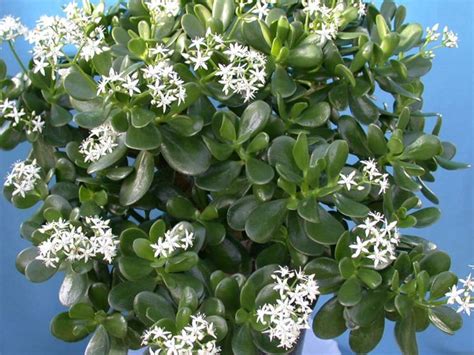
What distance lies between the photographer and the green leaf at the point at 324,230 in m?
0.84

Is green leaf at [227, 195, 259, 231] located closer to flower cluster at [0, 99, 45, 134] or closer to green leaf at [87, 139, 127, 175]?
green leaf at [87, 139, 127, 175]

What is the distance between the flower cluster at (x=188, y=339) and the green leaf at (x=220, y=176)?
17 centimetres

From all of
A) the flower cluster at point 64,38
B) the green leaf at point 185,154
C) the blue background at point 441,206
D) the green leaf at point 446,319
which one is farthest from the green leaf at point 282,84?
the blue background at point 441,206

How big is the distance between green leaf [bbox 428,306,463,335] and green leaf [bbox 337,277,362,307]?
0.10m

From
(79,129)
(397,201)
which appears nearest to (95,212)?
(79,129)

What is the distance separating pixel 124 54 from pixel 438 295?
1.68 ft

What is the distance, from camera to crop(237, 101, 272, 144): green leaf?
0.86m

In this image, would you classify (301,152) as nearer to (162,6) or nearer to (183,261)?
(183,261)

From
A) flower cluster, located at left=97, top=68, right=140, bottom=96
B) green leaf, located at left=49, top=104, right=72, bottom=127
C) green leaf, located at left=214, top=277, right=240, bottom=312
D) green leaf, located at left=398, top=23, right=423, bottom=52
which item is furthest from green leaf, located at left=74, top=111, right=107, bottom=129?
green leaf, located at left=398, top=23, right=423, bottom=52

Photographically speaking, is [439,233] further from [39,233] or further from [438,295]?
[39,233]

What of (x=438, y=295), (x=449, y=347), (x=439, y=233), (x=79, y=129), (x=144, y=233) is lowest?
(x=449, y=347)

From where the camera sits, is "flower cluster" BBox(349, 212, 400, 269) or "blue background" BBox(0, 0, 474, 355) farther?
"blue background" BBox(0, 0, 474, 355)

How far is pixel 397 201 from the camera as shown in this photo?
37.9 inches

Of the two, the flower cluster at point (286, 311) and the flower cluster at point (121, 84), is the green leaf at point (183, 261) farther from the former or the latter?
the flower cluster at point (121, 84)
